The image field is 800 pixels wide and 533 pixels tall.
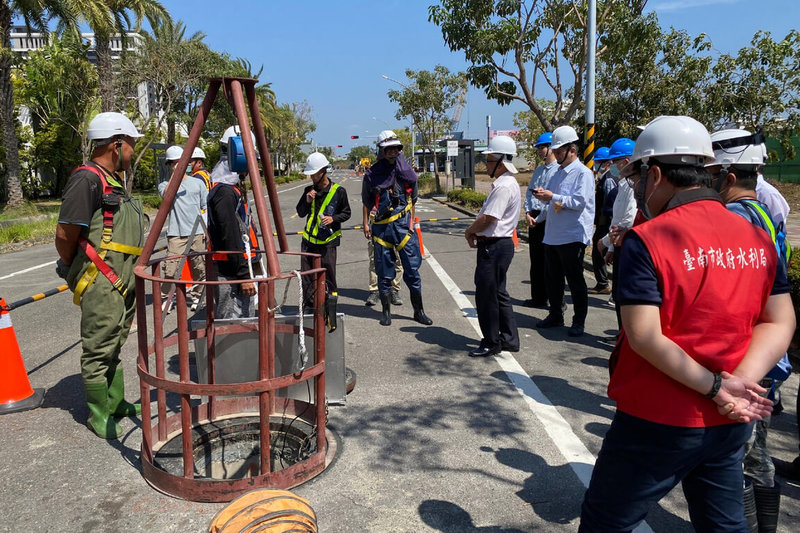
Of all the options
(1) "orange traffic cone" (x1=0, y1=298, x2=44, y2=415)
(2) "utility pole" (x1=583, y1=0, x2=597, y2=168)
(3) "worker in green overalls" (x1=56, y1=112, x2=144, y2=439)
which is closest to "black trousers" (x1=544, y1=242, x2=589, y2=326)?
(3) "worker in green overalls" (x1=56, y1=112, x2=144, y2=439)

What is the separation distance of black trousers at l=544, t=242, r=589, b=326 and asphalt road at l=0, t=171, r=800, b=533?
30cm

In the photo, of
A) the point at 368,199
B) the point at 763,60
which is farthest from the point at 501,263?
the point at 763,60

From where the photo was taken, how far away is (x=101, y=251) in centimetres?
380

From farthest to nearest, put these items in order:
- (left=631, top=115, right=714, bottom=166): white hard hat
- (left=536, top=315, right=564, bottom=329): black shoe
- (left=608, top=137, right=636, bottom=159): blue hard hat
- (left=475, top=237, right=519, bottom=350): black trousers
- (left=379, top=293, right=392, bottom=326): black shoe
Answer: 1. (left=379, top=293, right=392, bottom=326): black shoe
2. (left=536, top=315, right=564, bottom=329): black shoe
3. (left=608, top=137, right=636, bottom=159): blue hard hat
4. (left=475, top=237, right=519, bottom=350): black trousers
5. (left=631, top=115, right=714, bottom=166): white hard hat

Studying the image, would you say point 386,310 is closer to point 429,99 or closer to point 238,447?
point 238,447

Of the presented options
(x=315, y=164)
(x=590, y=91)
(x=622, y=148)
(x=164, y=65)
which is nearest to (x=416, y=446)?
(x=315, y=164)

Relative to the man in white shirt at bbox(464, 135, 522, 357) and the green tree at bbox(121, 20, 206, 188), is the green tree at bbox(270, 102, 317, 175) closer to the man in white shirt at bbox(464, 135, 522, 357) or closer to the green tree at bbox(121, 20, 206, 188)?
the green tree at bbox(121, 20, 206, 188)

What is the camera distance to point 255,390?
3082 millimetres

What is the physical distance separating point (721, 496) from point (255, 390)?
82.8 inches

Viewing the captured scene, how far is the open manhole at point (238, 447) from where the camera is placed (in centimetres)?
379

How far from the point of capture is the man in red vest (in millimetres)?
1851

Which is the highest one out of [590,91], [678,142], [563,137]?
[590,91]

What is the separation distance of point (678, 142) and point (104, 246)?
334 centimetres

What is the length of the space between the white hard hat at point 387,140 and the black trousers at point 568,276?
199cm
